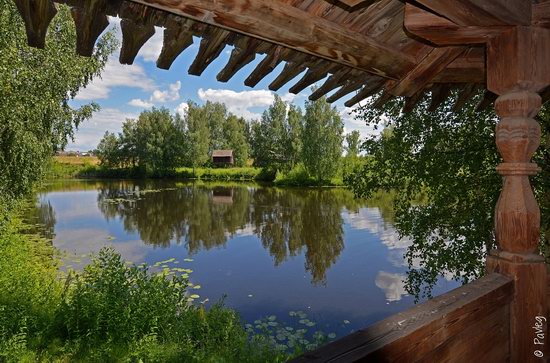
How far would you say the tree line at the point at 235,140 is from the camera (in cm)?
3588

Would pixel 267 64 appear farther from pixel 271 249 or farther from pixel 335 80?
pixel 271 249

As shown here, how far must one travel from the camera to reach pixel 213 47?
1.99 meters

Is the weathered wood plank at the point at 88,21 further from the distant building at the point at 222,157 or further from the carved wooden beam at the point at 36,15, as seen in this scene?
the distant building at the point at 222,157

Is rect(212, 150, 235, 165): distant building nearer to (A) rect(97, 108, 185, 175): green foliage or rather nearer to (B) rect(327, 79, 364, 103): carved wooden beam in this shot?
(A) rect(97, 108, 185, 175): green foliage

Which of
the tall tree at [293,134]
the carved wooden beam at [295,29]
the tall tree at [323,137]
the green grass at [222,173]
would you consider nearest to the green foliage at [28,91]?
the carved wooden beam at [295,29]

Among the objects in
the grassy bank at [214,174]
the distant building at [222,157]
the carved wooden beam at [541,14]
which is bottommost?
the grassy bank at [214,174]

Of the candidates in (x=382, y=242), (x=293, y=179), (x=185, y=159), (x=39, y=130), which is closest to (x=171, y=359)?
(x=39, y=130)

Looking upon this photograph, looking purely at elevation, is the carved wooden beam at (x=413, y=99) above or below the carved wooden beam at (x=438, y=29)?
below

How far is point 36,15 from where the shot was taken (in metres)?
1.49

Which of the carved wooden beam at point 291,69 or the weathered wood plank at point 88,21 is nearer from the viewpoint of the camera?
the weathered wood plank at point 88,21

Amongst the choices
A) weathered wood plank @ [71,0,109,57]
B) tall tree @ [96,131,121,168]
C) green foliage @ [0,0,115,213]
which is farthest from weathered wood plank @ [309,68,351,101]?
tall tree @ [96,131,121,168]

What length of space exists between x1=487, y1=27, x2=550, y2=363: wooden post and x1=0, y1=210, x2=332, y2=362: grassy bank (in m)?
4.12

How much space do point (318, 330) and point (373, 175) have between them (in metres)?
3.49

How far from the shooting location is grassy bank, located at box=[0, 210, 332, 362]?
528cm
